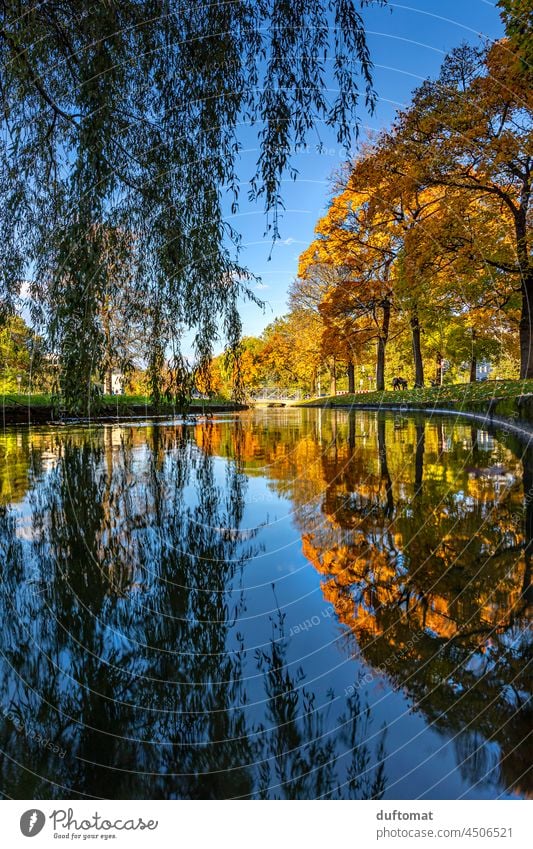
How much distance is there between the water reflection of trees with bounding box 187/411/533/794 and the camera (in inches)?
72.4

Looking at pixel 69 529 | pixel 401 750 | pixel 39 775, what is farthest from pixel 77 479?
pixel 401 750

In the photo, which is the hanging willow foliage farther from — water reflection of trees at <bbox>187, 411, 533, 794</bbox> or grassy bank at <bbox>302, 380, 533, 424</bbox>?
grassy bank at <bbox>302, 380, 533, 424</bbox>

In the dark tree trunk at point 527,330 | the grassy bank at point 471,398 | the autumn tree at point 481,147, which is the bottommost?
the grassy bank at point 471,398

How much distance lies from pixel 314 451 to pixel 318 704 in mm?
8178

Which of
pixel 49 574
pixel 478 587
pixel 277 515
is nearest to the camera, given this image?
pixel 478 587

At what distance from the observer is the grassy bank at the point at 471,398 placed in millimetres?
11196

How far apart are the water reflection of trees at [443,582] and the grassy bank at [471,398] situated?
14.7ft

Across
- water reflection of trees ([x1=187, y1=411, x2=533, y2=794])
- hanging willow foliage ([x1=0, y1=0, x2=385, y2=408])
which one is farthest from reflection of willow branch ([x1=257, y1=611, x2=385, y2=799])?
hanging willow foliage ([x1=0, y1=0, x2=385, y2=408])

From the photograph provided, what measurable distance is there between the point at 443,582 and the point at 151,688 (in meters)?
1.93

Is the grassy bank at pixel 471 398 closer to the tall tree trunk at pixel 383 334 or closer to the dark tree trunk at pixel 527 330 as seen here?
the dark tree trunk at pixel 527 330

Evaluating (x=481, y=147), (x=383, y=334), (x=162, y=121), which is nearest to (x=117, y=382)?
(x=162, y=121)

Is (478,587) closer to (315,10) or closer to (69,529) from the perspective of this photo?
(69,529)

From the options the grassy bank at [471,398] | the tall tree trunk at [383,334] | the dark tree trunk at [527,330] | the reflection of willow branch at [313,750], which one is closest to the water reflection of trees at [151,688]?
the reflection of willow branch at [313,750]
